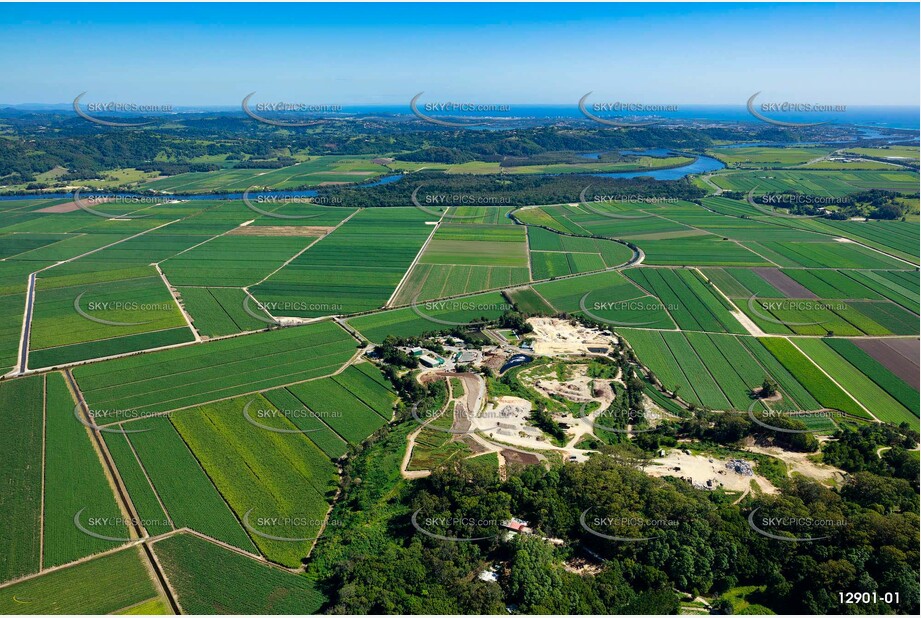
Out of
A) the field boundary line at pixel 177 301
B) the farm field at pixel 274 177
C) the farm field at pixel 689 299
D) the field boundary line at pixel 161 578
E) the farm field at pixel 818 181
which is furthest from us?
the farm field at pixel 274 177

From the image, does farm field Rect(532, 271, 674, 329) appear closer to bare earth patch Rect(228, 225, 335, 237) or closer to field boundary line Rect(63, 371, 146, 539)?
field boundary line Rect(63, 371, 146, 539)

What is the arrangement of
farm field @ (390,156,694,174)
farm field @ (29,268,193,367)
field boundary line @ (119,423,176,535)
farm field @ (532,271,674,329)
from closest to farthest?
1. field boundary line @ (119,423,176,535)
2. farm field @ (29,268,193,367)
3. farm field @ (532,271,674,329)
4. farm field @ (390,156,694,174)

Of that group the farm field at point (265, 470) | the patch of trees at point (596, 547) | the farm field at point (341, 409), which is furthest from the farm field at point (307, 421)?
the patch of trees at point (596, 547)

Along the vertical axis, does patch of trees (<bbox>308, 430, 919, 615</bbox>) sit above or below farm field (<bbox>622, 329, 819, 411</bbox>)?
below

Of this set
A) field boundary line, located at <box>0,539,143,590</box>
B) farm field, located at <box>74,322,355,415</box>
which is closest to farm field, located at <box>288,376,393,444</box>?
farm field, located at <box>74,322,355,415</box>

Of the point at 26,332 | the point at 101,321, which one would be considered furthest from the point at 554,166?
the point at 26,332

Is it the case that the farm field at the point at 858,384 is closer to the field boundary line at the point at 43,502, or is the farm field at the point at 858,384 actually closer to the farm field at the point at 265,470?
the farm field at the point at 265,470

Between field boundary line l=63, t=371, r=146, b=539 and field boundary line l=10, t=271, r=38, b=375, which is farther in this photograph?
field boundary line l=10, t=271, r=38, b=375
